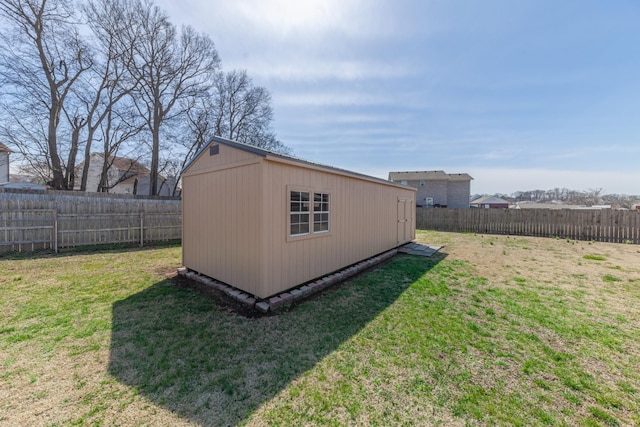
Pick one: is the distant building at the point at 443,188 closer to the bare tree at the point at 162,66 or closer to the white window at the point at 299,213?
the bare tree at the point at 162,66

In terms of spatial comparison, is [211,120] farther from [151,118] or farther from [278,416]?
[278,416]

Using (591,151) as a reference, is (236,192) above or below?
below

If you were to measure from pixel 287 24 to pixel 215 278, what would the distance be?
6434 mm

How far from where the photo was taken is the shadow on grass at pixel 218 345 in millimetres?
2082

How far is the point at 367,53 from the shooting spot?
7.28 meters

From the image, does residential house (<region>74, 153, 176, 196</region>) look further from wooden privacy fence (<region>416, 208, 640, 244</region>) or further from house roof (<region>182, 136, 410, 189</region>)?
wooden privacy fence (<region>416, 208, 640, 244</region>)

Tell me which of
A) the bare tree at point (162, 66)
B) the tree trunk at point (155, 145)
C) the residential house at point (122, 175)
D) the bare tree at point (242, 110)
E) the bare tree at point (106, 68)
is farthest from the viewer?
the residential house at point (122, 175)

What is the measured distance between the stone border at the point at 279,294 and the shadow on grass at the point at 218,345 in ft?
0.66

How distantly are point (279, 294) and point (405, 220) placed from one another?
6.35 m

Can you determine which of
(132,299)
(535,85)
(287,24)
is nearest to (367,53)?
(287,24)

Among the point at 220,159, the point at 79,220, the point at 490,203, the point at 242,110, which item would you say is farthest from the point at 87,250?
the point at 490,203

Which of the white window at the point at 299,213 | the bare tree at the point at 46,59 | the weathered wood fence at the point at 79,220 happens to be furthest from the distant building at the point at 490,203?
the bare tree at the point at 46,59

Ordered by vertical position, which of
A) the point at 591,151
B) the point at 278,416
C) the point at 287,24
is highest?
the point at 287,24

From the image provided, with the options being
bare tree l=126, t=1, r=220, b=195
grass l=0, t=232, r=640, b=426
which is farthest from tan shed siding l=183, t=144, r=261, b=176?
bare tree l=126, t=1, r=220, b=195
